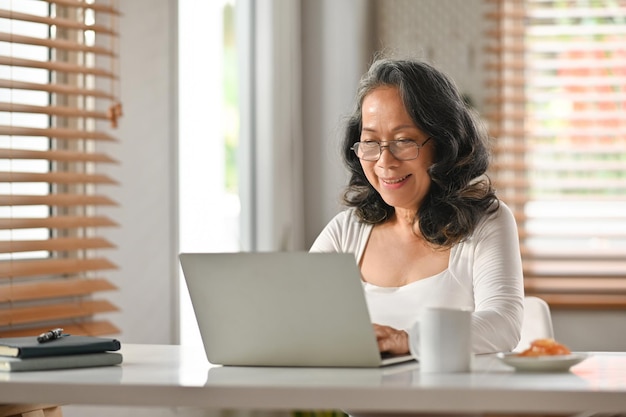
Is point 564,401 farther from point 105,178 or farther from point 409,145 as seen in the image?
point 105,178

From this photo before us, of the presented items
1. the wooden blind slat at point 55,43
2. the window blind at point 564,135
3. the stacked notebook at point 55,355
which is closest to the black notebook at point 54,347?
the stacked notebook at point 55,355

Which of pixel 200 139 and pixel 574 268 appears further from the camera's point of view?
pixel 574 268

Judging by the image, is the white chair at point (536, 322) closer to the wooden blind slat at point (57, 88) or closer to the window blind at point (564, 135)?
the wooden blind slat at point (57, 88)

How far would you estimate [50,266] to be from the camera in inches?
94.9

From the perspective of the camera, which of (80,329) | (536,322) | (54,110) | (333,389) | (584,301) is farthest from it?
(584,301)

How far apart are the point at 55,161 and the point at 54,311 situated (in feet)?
1.33

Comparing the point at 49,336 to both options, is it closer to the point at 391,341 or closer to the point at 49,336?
the point at 49,336

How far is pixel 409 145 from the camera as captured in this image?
2.16 meters

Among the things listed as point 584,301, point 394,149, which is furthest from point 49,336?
point 584,301

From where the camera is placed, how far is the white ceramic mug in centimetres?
147

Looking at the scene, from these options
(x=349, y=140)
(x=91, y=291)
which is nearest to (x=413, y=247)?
(x=349, y=140)

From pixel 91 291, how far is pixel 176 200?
1.59 ft

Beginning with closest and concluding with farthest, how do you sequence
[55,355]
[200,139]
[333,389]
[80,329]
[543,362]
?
1. [333,389]
2. [543,362]
3. [55,355]
4. [80,329]
5. [200,139]

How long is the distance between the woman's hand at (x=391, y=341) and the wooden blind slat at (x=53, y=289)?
1065mm
